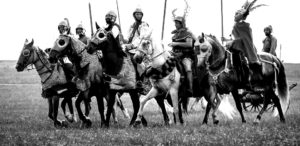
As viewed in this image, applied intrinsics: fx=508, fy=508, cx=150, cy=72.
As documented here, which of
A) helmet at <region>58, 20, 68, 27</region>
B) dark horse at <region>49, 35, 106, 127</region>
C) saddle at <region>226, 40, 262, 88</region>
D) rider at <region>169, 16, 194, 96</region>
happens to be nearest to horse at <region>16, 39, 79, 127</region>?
dark horse at <region>49, 35, 106, 127</region>

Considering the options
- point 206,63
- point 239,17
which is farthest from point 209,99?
point 239,17

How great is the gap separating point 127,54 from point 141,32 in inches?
27.5

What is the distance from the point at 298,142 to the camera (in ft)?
30.3

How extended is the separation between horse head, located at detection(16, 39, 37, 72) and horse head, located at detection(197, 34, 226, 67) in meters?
4.48

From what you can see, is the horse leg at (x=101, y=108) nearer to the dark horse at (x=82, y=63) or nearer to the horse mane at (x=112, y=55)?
the dark horse at (x=82, y=63)

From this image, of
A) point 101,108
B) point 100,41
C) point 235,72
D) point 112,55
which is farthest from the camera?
point 235,72

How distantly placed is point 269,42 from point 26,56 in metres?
8.13

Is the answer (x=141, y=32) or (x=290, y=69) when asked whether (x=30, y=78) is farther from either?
(x=141, y=32)

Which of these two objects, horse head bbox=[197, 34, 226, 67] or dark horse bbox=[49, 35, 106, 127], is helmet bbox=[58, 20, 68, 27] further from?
horse head bbox=[197, 34, 226, 67]

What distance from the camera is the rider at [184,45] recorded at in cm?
1314

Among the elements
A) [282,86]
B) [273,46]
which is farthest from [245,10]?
[273,46]

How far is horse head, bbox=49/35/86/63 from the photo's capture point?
12.6m

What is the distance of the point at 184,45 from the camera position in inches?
521

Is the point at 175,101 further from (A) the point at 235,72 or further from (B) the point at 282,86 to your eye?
(B) the point at 282,86
